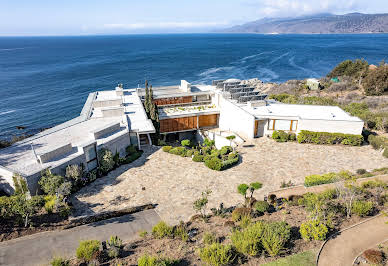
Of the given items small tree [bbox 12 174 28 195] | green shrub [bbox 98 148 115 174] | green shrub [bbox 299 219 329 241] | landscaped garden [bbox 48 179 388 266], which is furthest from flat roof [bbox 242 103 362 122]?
small tree [bbox 12 174 28 195]

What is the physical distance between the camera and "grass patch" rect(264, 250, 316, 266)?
13559 mm

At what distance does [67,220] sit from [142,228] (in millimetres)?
5538

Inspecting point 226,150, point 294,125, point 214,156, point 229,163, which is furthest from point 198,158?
point 294,125

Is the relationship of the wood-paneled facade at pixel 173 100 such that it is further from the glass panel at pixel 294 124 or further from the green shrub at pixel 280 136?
the glass panel at pixel 294 124

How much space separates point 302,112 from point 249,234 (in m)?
24.8

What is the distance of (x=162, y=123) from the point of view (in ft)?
128

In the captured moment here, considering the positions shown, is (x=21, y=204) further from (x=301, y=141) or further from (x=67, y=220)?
(x=301, y=141)

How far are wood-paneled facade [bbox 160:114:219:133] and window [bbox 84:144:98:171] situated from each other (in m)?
14.8

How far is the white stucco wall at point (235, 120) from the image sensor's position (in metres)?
33.6

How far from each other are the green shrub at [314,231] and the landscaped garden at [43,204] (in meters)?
15.9

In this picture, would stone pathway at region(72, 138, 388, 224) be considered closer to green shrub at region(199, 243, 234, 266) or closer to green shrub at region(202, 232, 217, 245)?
green shrub at region(202, 232, 217, 245)

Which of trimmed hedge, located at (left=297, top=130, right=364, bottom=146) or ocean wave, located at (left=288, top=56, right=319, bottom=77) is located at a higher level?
ocean wave, located at (left=288, top=56, right=319, bottom=77)

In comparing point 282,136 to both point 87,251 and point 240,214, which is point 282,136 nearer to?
point 240,214

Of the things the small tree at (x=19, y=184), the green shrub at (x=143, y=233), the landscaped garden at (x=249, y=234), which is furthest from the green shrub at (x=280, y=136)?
the small tree at (x=19, y=184)
